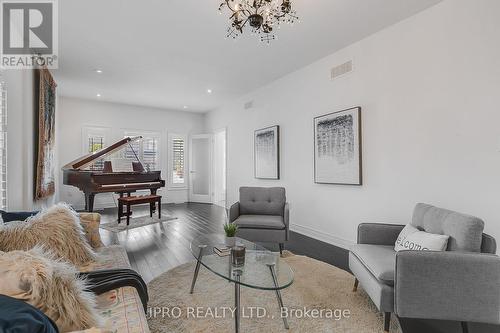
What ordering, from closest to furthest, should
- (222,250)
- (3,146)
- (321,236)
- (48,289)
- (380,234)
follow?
1. (48,289)
2. (222,250)
3. (380,234)
4. (3,146)
5. (321,236)

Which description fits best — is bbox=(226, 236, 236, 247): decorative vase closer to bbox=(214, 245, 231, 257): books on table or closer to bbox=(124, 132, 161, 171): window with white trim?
bbox=(214, 245, 231, 257): books on table

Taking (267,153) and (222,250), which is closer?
(222,250)

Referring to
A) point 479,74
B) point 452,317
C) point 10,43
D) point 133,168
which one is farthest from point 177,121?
point 452,317

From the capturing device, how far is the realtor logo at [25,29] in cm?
281

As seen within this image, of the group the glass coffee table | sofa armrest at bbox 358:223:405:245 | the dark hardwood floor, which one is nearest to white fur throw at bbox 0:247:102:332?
the glass coffee table

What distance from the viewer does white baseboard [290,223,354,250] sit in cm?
372

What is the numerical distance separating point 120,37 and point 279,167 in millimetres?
3338

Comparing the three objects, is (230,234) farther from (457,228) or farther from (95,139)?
(95,139)

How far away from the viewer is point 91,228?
86.6 inches

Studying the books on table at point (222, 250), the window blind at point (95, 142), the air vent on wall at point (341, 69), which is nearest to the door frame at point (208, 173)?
the window blind at point (95, 142)

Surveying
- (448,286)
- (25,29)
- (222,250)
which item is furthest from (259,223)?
(25,29)

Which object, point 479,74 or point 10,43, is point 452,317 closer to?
point 479,74

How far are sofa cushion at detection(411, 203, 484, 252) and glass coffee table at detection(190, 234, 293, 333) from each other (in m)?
1.24

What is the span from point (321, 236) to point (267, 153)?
2005mm
